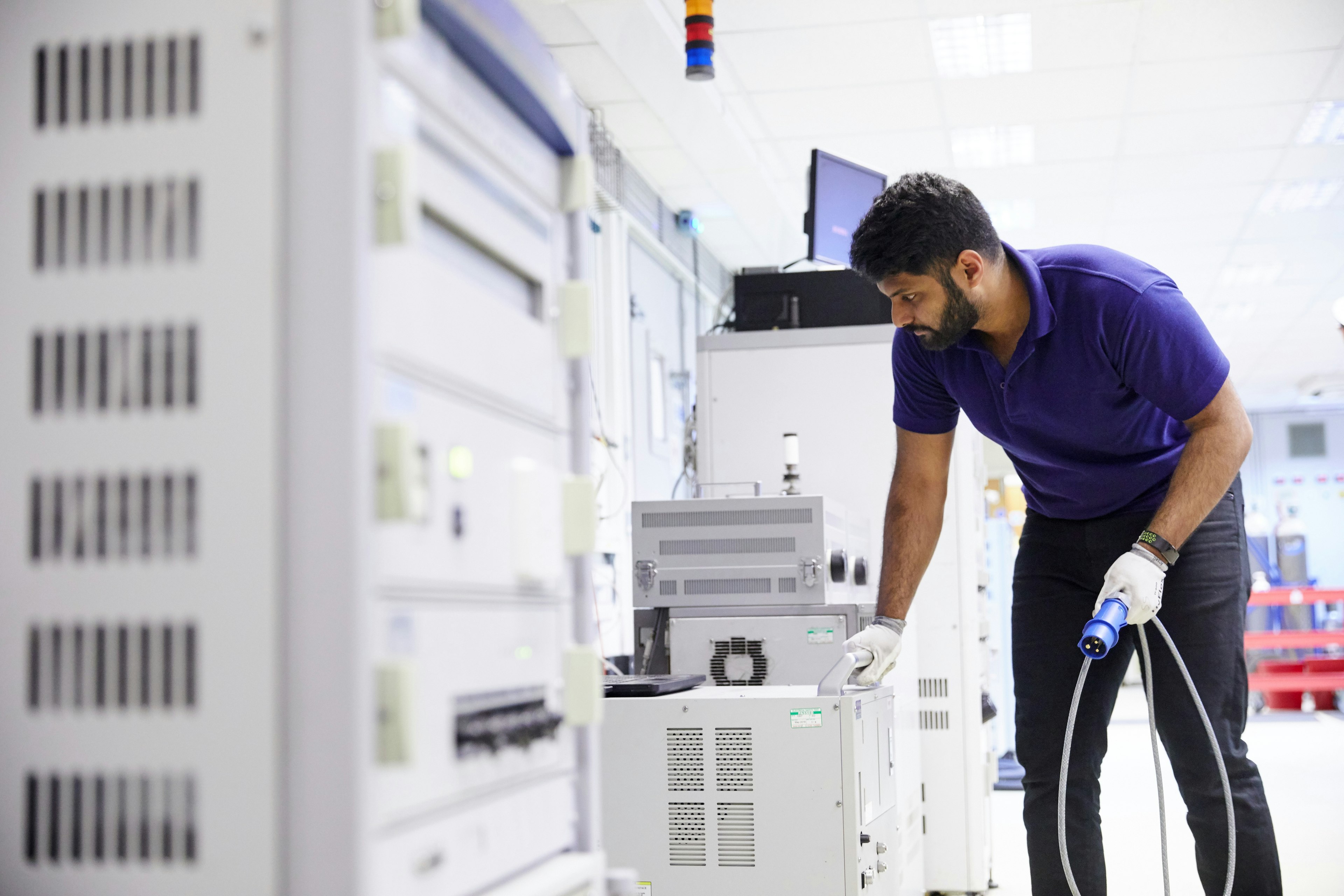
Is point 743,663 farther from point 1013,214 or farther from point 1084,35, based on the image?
point 1013,214

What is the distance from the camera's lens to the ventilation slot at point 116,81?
2.44 ft

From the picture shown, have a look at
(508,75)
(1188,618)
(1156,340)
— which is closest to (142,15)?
(508,75)

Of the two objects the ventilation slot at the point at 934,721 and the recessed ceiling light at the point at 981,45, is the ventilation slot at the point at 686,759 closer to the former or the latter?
the ventilation slot at the point at 934,721

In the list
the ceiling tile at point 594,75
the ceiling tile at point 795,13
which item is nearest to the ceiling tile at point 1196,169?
the ceiling tile at point 795,13

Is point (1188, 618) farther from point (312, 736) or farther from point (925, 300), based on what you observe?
point (312, 736)

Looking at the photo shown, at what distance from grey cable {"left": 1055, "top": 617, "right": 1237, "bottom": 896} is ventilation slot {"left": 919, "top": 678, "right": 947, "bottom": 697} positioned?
1.45m

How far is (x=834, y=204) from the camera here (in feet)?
11.8

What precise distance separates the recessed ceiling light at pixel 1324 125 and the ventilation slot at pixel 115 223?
5564 mm

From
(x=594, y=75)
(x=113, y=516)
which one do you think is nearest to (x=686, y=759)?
(x=113, y=516)

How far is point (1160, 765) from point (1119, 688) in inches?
4.7

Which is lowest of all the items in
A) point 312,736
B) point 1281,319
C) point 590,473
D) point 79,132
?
point 312,736

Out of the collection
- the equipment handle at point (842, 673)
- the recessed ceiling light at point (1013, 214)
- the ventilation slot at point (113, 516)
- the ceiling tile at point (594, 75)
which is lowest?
the equipment handle at point (842, 673)

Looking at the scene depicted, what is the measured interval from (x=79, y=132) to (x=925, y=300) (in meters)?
1.23

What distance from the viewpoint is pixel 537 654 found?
937 millimetres
